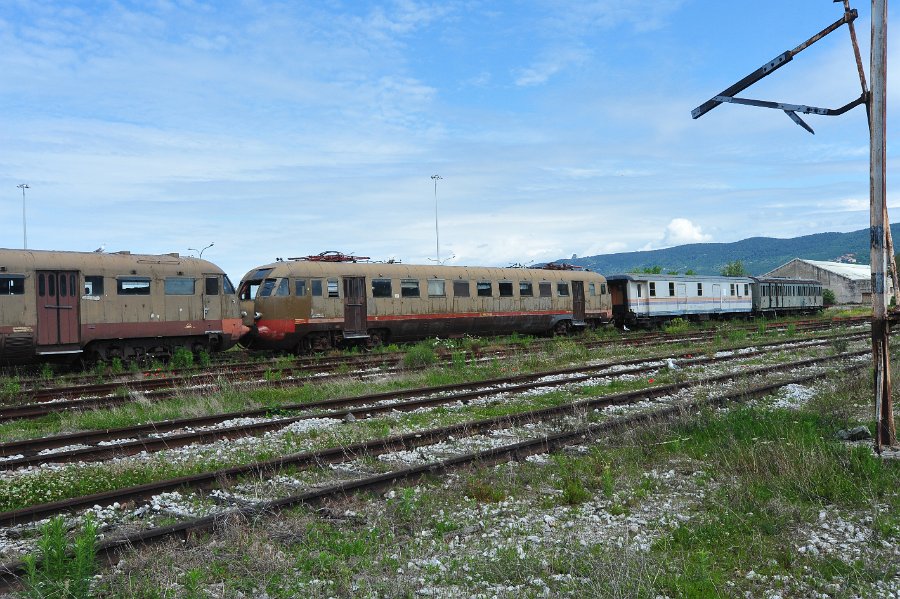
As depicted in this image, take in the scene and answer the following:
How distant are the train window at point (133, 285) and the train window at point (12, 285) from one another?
2.10 meters

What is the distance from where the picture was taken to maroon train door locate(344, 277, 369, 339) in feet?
73.2

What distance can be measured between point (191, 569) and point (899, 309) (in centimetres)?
789

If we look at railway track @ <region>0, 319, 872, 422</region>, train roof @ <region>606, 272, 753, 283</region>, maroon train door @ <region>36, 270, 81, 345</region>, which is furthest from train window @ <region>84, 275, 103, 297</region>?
train roof @ <region>606, 272, 753, 283</region>

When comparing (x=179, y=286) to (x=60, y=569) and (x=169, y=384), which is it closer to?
(x=169, y=384)

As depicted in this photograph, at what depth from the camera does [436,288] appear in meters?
24.7

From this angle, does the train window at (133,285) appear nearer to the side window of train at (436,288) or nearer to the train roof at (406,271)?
the train roof at (406,271)

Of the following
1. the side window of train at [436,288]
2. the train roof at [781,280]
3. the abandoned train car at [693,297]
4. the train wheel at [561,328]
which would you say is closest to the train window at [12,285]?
the side window of train at [436,288]

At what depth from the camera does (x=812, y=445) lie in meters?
7.61

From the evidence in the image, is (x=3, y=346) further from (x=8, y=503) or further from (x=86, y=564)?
(x=86, y=564)

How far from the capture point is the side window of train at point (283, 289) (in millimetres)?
20750

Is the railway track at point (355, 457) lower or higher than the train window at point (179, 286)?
lower

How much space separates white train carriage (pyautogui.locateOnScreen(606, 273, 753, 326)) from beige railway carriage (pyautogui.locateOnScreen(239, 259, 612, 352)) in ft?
14.8

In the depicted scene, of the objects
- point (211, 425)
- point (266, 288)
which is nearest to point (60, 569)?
point (211, 425)

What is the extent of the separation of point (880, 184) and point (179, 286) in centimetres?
1649
